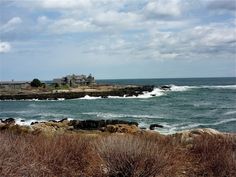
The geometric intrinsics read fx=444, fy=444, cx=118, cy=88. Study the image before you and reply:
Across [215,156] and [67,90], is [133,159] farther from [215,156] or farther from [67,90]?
[67,90]

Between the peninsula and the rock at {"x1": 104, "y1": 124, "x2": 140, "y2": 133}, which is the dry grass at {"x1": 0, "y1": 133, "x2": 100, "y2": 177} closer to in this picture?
the rock at {"x1": 104, "y1": 124, "x2": 140, "y2": 133}

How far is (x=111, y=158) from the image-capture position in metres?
8.55

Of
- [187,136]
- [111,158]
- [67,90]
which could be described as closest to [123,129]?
[187,136]

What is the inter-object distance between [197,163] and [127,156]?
199cm

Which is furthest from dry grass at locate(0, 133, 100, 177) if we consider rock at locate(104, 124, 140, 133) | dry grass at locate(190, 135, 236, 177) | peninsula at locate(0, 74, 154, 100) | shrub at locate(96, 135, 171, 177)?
peninsula at locate(0, 74, 154, 100)

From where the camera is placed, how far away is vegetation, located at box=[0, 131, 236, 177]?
829 cm

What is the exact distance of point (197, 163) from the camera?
9.56 meters

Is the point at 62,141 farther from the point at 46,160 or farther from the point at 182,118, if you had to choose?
the point at 182,118

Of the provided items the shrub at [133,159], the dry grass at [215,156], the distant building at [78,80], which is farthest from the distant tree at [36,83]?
the shrub at [133,159]

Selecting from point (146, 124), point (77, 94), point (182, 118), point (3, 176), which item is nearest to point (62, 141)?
point (3, 176)

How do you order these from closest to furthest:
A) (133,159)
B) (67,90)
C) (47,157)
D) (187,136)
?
(133,159)
(47,157)
(187,136)
(67,90)

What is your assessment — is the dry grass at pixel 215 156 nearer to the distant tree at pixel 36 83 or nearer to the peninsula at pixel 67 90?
the peninsula at pixel 67 90

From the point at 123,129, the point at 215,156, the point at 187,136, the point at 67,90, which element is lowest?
the point at 67,90

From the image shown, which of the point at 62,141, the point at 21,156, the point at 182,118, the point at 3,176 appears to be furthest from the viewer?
the point at 182,118
